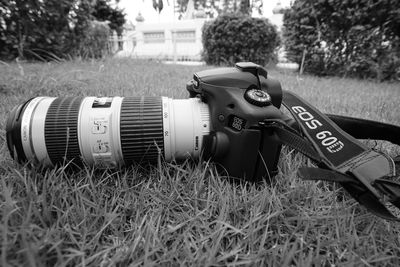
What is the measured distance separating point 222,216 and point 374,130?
0.83m

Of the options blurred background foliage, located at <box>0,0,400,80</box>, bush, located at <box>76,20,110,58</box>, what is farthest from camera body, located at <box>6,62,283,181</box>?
bush, located at <box>76,20,110,58</box>

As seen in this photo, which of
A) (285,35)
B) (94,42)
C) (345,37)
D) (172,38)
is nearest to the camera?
(345,37)

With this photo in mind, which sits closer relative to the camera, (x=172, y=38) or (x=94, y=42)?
(x=94, y=42)

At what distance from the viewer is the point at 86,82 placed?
223 centimetres

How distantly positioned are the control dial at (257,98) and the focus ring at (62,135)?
0.56 metres

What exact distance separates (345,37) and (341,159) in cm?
413

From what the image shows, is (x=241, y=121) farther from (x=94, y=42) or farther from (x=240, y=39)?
(x=94, y=42)

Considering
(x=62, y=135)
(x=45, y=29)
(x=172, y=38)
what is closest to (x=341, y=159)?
(x=62, y=135)

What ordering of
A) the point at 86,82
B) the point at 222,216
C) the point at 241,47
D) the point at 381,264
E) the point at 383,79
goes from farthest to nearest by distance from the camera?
the point at 241,47, the point at 383,79, the point at 86,82, the point at 222,216, the point at 381,264

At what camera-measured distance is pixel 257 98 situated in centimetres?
80

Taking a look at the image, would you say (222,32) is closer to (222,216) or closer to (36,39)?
(36,39)

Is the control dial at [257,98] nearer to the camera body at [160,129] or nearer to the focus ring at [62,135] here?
the camera body at [160,129]

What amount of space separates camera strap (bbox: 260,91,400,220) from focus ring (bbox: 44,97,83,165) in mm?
604

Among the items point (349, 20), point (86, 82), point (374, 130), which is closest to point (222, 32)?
point (349, 20)
